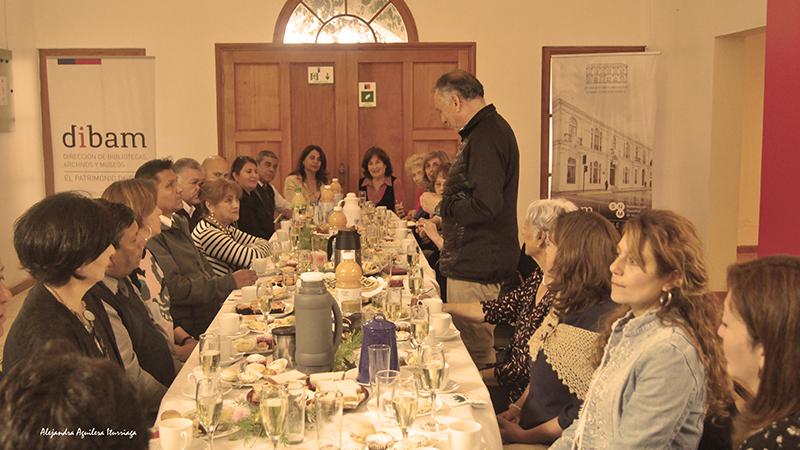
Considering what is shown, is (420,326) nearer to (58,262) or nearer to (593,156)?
(58,262)

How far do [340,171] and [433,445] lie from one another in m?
6.82

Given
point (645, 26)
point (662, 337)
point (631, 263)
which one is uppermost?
point (645, 26)

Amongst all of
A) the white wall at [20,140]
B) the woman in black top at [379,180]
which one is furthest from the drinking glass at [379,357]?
the white wall at [20,140]

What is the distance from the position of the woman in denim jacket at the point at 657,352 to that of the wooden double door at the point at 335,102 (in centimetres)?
653

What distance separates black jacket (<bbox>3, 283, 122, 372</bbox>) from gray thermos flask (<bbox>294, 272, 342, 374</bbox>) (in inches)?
23.6

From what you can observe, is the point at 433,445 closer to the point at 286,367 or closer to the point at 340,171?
the point at 286,367

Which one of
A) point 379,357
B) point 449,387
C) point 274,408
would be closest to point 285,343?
point 379,357

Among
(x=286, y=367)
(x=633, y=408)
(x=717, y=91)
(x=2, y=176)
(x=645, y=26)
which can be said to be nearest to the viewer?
(x=633, y=408)

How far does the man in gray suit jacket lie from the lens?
4180 mm

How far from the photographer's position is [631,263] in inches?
83.8

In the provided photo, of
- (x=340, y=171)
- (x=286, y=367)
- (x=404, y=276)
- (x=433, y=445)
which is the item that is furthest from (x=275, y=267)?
(x=340, y=171)

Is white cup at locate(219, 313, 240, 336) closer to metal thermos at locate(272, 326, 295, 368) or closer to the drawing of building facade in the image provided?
metal thermos at locate(272, 326, 295, 368)

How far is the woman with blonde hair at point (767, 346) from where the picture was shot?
155 centimetres

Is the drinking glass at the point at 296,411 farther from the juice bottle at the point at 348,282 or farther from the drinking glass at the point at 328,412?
the juice bottle at the point at 348,282
